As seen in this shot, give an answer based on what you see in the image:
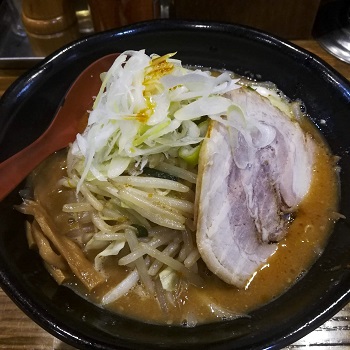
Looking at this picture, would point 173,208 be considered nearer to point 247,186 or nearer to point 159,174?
point 159,174

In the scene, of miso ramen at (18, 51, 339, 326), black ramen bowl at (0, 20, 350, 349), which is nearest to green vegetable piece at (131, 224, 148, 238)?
miso ramen at (18, 51, 339, 326)

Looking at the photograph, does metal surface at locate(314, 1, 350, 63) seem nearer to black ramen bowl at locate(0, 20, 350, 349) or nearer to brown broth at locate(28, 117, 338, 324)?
black ramen bowl at locate(0, 20, 350, 349)

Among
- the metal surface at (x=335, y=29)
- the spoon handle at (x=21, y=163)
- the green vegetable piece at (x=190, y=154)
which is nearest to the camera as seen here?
the green vegetable piece at (x=190, y=154)

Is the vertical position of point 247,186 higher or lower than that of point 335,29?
higher

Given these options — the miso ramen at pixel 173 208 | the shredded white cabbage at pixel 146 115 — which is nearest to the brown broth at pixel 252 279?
the miso ramen at pixel 173 208

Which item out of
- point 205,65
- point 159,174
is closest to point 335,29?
point 205,65

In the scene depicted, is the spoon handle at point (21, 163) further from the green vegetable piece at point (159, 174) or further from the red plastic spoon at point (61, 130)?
the green vegetable piece at point (159, 174)

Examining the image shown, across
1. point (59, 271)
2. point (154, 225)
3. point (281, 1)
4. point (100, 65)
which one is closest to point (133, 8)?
point (100, 65)
